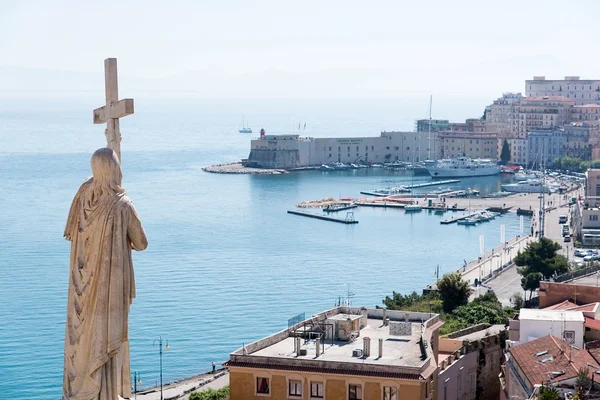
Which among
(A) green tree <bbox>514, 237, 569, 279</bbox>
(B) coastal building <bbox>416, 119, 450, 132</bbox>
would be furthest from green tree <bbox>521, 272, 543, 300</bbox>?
(B) coastal building <bbox>416, 119, 450, 132</bbox>

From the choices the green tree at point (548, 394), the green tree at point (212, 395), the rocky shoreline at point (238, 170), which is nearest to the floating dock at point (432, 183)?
the rocky shoreline at point (238, 170)

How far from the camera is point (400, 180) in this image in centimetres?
9469

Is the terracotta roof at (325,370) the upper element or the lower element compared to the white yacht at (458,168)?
upper

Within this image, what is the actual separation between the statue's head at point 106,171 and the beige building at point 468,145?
335 ft

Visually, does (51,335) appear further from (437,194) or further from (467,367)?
(437,194)

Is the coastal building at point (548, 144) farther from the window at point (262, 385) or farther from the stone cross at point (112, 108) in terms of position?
the stone cross at point (112, 108)

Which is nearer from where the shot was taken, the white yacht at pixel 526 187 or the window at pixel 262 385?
the window at pixel 262 385

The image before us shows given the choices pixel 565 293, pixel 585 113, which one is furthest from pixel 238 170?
pixel 565 293

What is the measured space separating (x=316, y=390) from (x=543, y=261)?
25133mm

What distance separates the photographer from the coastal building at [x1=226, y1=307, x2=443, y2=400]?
12578mm

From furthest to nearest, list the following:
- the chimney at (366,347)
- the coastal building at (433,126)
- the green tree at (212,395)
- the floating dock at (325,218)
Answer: the coastal building at (433,126) → the floating dock at (325,218) → the green tree at (212,395) → the chimney at (366,347)

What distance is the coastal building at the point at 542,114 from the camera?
10569 centimetres

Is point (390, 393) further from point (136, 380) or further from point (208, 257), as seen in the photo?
point (208, 257)

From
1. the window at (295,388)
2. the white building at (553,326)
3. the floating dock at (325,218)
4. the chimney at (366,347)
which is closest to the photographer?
the window at (295,388)
